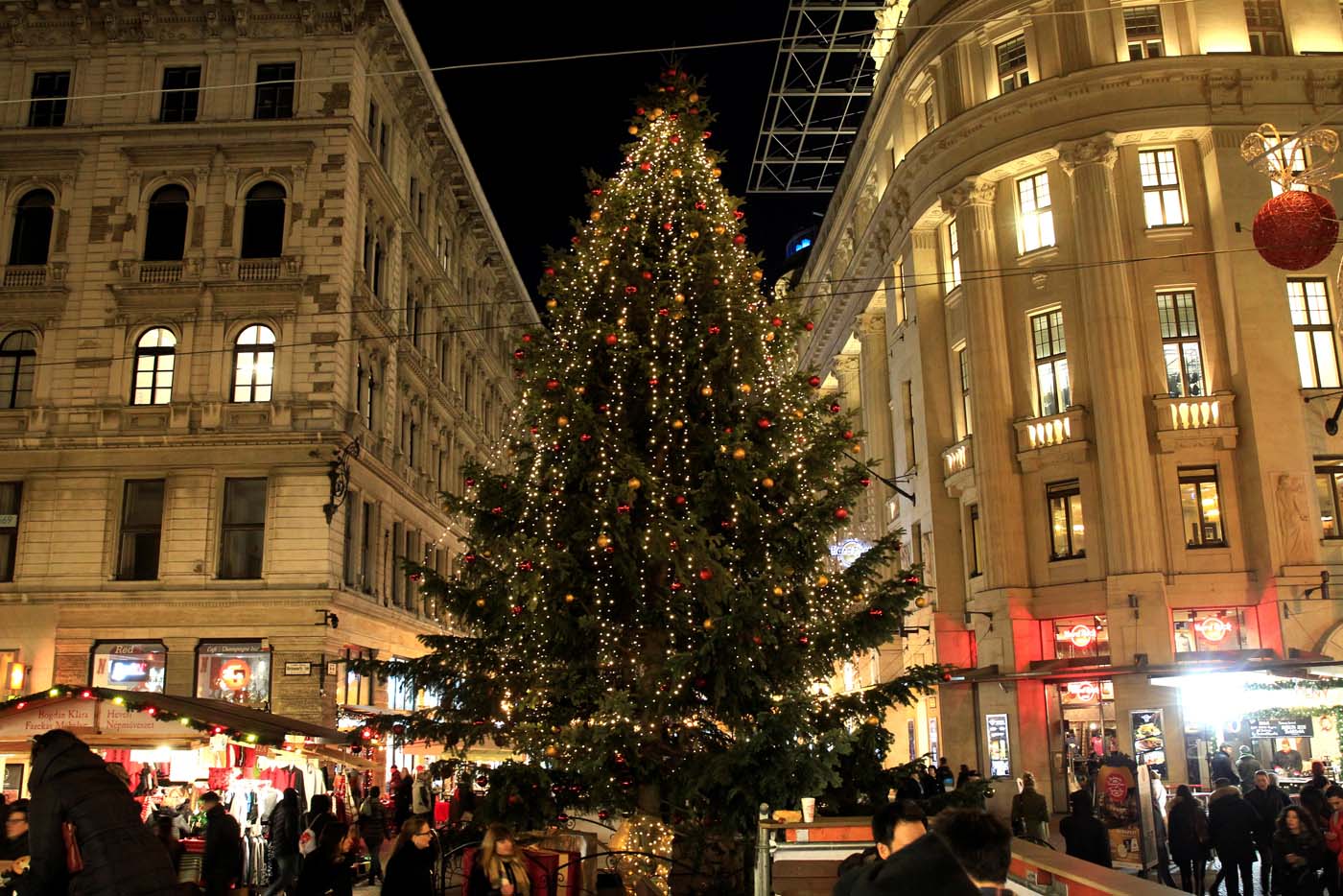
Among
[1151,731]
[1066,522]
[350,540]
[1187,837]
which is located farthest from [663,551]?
[350,540]

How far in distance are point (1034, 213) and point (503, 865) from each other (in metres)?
26.7

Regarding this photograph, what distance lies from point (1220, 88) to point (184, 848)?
29223 millimetres

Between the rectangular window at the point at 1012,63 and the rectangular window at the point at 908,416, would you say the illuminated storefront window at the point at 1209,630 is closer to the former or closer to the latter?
the rectangular window at the point at 908,416

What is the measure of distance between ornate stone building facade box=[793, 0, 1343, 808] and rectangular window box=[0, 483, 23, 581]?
80.4 feet

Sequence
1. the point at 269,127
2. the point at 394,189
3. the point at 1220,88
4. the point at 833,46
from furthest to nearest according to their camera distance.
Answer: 1. the point at 833,46
2. the point at 394,189
3. the point at 269,127
4. the point at 1220,88

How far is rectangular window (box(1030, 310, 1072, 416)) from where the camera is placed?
3162 centimetres

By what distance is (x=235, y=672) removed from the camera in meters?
29.9

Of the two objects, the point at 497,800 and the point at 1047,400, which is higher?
the point at 1047,400

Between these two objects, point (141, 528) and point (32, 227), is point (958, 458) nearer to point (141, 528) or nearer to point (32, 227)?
point (141, 528)

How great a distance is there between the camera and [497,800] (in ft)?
47.6

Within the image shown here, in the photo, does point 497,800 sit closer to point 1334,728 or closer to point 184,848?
point 184,848

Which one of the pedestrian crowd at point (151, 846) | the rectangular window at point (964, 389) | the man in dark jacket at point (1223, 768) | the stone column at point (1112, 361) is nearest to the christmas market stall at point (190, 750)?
the pedestrian crowd at point (151, 846)

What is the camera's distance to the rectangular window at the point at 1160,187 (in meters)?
31.4

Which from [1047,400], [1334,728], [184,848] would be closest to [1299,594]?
[1334,728]
